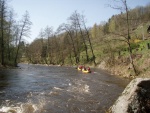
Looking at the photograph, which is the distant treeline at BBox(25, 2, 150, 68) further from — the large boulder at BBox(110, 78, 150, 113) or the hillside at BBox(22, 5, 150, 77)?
the large boulder at BBox(110, 78, 150, 113)

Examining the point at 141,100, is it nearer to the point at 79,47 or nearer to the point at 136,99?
the point at 136,99

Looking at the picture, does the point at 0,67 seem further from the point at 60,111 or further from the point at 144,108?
the point at 144,108

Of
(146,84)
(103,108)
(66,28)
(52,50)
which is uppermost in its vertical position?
(66,28)

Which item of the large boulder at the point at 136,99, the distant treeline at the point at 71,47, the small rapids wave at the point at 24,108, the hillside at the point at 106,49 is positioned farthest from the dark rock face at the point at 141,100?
Result: the distant treeline at the point at 71,47

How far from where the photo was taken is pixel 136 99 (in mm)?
8094

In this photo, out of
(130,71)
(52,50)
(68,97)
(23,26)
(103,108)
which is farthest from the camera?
(52,50)

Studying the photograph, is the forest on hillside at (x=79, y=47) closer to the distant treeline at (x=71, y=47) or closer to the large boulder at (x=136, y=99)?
the distant treeline at (x=71, y=47)

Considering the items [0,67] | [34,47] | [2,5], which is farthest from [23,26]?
[34,47]

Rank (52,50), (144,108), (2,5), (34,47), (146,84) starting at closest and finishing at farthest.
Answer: (144,108), (146,84), (2,5), (52,50), (34,47)

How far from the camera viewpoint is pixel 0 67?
→ 1214 inches

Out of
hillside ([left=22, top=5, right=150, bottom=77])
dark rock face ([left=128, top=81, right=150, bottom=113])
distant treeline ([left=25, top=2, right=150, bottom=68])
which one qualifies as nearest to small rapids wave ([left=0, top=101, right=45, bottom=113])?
dark rock face ([left=128, top=81, right=150, bottom=113])

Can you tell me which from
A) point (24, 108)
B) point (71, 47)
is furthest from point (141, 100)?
point (71, 47)

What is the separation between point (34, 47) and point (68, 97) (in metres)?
85.5

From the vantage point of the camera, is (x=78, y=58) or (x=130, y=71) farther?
(x=78, y=58)
